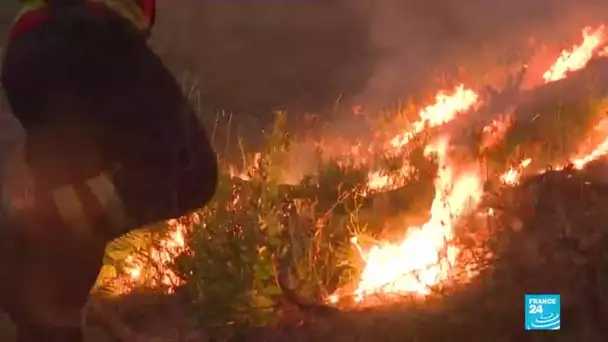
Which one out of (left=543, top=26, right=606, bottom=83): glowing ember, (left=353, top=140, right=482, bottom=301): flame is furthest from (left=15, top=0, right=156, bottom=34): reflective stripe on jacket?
(left=543, top=26, right=606, bottom=83): glowing ember

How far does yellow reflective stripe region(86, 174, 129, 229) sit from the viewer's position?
210cm

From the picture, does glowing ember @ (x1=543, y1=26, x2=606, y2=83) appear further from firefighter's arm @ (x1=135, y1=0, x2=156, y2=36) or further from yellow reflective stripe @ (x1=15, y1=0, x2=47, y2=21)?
yellow reflective stripe @ (x1=15, y1=0, x2=47, y2=21)

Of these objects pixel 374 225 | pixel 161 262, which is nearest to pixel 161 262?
pixel 161 262

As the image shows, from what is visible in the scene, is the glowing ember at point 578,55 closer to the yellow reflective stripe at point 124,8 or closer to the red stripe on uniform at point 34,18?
the yellow reflective stripe at point 124,8

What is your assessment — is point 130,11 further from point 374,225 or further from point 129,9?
point 374,225

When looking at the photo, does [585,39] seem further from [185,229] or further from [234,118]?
[185,229]

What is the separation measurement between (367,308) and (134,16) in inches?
46.7

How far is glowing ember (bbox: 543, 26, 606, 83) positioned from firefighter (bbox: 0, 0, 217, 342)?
2029 millimetres

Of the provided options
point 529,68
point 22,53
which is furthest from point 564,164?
point 22,53

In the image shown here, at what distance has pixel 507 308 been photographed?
2604 mm

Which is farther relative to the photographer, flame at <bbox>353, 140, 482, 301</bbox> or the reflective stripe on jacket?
flame at <bbox>353, 140, 482, 301</bbox>

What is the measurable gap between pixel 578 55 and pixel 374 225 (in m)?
1.56

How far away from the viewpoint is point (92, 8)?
2.05m

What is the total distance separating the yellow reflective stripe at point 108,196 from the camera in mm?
2102
